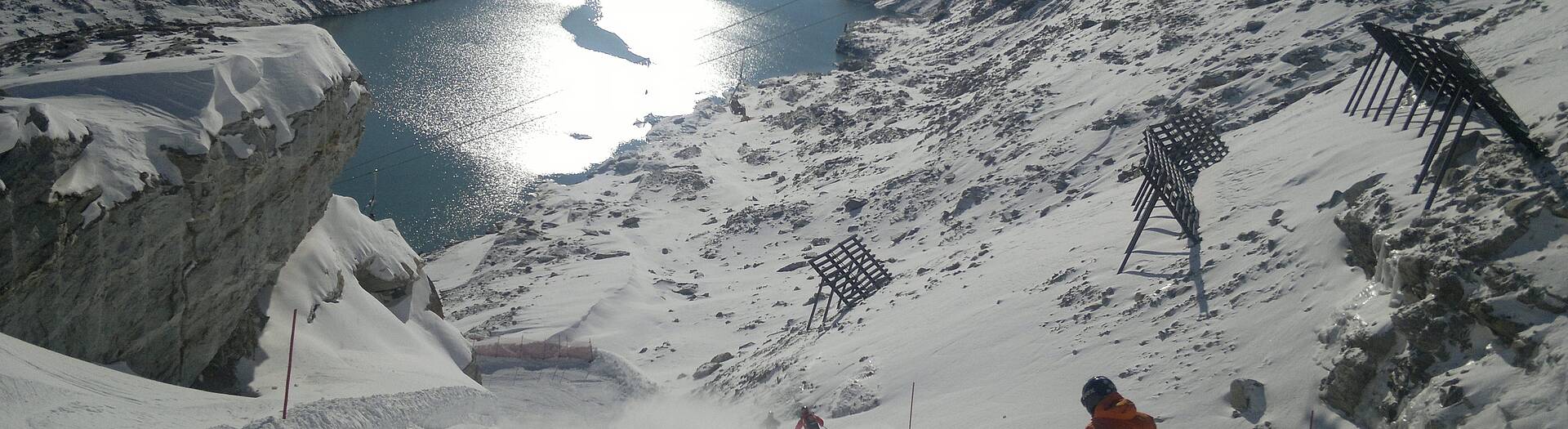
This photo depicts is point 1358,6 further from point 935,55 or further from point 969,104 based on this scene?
point 935,55

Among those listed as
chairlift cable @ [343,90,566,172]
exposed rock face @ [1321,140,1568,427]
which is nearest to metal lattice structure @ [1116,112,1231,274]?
exposed rock face @ [1321,140,1568,427]

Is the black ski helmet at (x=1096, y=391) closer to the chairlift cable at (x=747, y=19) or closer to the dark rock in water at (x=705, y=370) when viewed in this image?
the dark rock in water at (x=705, y=370)

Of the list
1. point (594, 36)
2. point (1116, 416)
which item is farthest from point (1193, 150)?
point (594, 36)

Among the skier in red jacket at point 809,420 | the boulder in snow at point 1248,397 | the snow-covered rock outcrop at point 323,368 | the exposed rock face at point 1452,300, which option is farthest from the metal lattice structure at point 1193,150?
the snow-covered rock outcrop at point 323,368

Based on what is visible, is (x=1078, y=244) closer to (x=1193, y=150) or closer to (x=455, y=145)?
(x=1193, y=150)

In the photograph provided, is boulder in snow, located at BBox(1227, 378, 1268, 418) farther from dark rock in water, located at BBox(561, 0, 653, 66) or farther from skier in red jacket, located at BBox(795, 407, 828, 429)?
dark rock in water, located at BBox(561, 0, 653, 66)

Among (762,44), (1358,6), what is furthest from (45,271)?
(762,44)

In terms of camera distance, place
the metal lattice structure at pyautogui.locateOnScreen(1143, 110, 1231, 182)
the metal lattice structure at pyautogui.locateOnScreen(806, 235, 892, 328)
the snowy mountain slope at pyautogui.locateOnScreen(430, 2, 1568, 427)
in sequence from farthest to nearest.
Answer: the metal lattice structure at pyautogui.locateOnScreen(806, 235, 892, 328)
the metal lattice structure at pyautogui.locateOnScreen(1143, 110, 1231, 182)
the snowy mountain slope at pyautogui.locateOnScreen(430, 2, 1568, 427)
